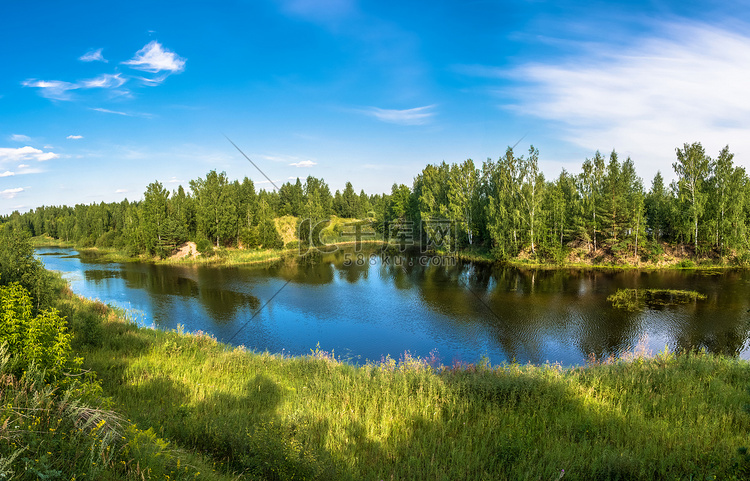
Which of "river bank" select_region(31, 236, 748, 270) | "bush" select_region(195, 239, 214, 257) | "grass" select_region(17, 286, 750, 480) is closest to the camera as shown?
"grass" select_region(17, 286, 750, 480)

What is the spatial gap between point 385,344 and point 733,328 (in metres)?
18.1

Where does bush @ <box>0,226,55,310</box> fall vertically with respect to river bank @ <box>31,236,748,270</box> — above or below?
above

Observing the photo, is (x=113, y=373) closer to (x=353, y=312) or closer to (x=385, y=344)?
(x=385, y=344)

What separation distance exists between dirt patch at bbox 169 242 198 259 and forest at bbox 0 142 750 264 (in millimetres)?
976

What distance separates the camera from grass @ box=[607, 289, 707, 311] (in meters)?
23.5

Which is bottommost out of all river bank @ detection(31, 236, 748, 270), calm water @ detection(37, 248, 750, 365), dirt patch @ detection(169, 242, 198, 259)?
calm water @ detection(37, 248, 750, 365)

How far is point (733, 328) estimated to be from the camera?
18.6m

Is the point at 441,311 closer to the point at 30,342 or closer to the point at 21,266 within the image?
the point at 21,266

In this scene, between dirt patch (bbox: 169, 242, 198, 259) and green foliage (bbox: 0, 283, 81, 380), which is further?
dirt patch (bbox: 169, 242, 198, 259)

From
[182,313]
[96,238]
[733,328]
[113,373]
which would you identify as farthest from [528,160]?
[96,238]

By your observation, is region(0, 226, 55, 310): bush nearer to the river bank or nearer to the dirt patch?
the river bank

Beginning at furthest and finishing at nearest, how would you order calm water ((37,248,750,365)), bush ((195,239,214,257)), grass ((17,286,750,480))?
bush ((195,239,214,257)) < calm water ((37,248,750,365)) < grass ((17,286,750,480))

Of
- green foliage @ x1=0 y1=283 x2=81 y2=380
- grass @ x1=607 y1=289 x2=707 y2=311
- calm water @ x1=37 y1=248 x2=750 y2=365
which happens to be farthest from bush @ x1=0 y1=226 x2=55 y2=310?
grass @ x1=607 y1=289 x2=707 y2=311

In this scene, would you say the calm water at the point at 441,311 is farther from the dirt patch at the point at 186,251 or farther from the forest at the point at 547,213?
the dirt patch at the point at 186,251
